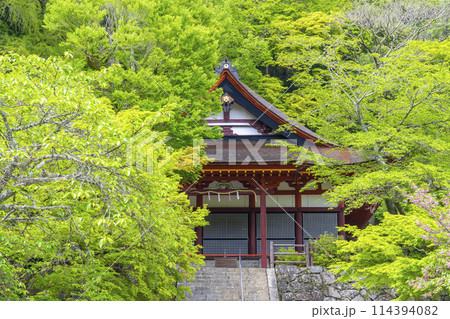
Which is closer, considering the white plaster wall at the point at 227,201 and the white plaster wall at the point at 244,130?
the white plaster wall at the point at 227,201

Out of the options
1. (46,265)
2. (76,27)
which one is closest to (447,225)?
(46,265)

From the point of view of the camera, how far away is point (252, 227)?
65.9ft

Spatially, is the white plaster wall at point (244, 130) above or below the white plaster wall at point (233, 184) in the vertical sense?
above

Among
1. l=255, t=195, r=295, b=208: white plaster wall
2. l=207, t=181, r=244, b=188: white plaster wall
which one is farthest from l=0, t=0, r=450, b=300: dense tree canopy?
l=255, t=195, r=295, b=208: white plaster wall

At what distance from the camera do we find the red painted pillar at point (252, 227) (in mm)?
19891

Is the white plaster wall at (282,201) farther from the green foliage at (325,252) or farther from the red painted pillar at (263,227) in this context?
the green foliage at (325,252)

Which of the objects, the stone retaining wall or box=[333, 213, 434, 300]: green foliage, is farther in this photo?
the stone retaining wall

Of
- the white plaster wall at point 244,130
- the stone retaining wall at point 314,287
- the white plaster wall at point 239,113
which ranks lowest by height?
the stone retaining wall at point 314,287

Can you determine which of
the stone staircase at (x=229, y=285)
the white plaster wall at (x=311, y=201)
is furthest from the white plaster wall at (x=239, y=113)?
the stone staircase at (x=229, y=285)

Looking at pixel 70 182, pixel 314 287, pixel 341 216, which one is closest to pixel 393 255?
pixel 314 287

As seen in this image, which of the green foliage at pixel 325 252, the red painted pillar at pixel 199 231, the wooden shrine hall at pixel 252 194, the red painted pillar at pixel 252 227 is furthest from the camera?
the red painted pillar at pixel 252 227

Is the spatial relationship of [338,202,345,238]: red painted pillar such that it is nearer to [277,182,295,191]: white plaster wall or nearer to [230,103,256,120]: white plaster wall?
[277,182,295,191]: white plaster wall

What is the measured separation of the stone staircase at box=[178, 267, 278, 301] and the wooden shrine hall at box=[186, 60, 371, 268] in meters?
1.98

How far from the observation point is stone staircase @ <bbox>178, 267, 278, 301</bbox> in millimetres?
15914
